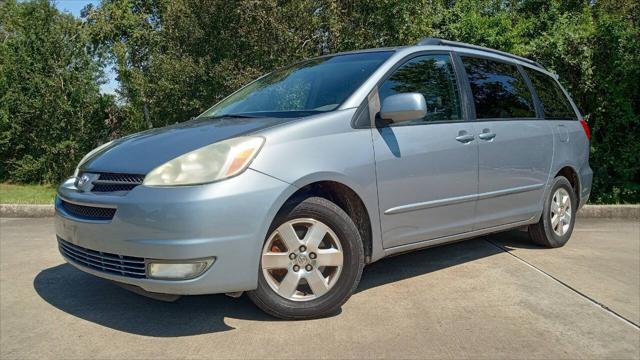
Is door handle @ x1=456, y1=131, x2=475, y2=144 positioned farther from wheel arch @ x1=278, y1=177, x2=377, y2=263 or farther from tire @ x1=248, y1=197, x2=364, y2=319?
tire @ x1=248, y1=197, x2=364, y2=319

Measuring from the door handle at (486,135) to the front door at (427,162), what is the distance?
0.11m

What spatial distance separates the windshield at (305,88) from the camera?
12.3ft

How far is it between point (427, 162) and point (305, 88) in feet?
3.55

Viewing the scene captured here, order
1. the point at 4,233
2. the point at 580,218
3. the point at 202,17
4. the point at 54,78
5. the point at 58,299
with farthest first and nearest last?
the point at 54,78, the point at 202,17, the point at 580,218, the point at 4,233, the point at 58,299

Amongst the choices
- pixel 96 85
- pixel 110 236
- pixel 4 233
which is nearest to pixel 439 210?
pixel 110 236

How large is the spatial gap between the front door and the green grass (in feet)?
19.0

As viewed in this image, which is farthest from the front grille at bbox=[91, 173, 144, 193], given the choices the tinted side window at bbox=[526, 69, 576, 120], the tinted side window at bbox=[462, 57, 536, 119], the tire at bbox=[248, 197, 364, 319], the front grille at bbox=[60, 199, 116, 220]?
the tinted side window at bbox=[526, 69, 576, 120]

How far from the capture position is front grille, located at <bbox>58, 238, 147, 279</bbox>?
9.77ft

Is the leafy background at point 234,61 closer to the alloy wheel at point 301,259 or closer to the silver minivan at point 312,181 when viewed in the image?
the silver minivan at point 312,181

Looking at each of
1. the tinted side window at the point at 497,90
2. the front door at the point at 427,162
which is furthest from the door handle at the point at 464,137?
the tinted side window at the point at 497,90

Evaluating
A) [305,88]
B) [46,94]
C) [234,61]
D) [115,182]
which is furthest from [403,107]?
[46,94]

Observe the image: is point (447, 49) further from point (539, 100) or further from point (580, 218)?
point (580, 218)

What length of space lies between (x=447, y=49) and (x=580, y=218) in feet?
13.0

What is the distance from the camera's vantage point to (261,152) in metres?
3.07
